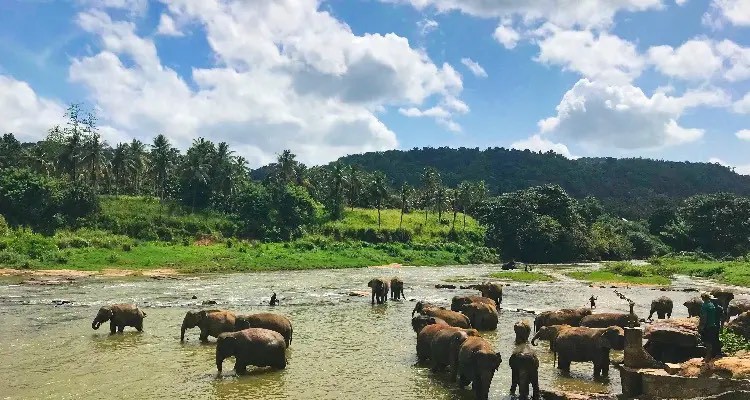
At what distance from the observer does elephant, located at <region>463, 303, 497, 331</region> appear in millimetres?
26812

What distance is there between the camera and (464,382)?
16.8 meters

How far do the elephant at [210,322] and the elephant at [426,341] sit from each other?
24.6 feet

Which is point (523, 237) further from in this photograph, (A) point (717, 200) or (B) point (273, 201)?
(B) point (273, 201)

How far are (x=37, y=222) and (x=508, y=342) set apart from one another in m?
84.9

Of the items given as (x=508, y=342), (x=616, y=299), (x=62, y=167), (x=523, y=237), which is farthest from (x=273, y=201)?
(x=508, y=342)

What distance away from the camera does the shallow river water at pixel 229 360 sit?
54.7ft

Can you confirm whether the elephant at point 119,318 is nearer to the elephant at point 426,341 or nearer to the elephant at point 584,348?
the elephant at point 426,341

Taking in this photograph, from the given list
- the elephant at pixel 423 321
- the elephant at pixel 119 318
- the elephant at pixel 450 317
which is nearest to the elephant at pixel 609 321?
the elephant at pixel 450 317

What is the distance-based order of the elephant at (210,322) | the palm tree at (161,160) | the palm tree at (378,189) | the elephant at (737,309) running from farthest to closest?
the palm tree at (378,189)
the palm tree at (161,160)
the elephant at (737,309)
the elephant at (210,322)

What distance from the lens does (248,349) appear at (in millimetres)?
18234

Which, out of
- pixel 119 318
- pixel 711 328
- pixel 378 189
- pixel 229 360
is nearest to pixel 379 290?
pixel 119 318

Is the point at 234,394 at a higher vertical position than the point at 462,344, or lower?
lower

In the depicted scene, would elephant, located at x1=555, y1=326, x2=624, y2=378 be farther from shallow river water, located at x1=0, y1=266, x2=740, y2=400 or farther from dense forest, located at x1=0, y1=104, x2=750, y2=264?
dense forest, located at x1=0, y1=104, x2=750, y2=264

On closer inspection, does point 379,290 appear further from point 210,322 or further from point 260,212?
point 260,212
